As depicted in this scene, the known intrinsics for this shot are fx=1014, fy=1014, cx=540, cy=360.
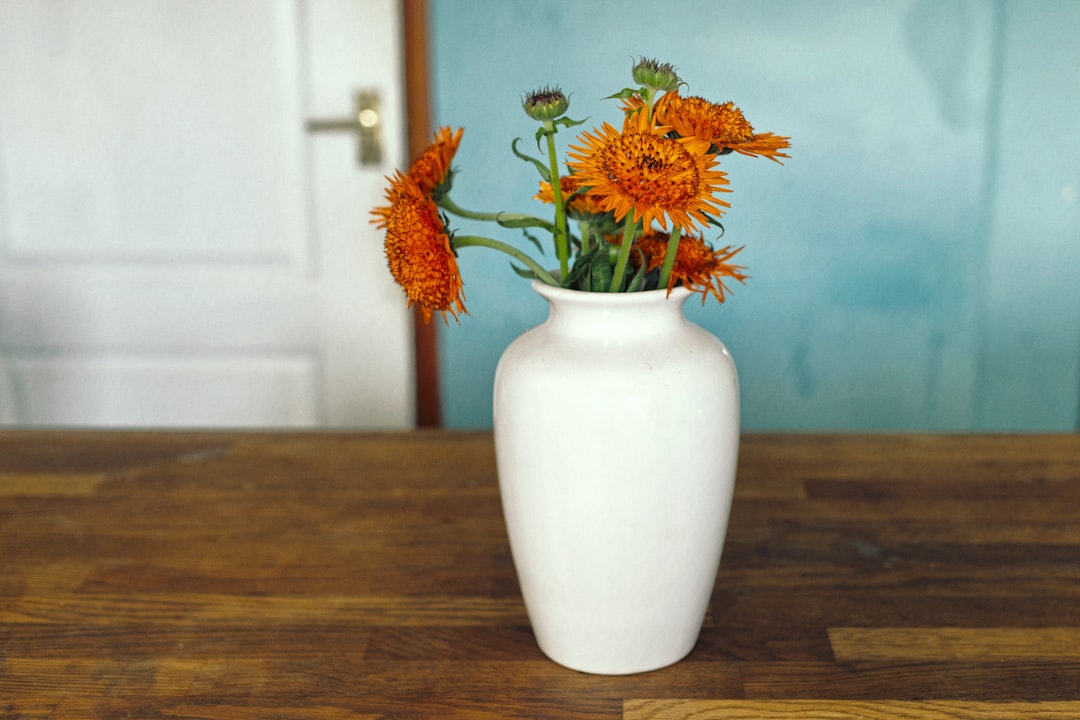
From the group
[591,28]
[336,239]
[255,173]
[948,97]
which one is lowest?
[336,239]

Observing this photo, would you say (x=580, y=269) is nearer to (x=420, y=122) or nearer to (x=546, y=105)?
(x=546, y=105)

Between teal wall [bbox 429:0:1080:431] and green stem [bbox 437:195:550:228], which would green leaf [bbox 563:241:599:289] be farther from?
teal wall [bbox 429:0:1080:431]

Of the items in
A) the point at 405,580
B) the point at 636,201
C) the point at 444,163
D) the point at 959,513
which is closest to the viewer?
the point at 636,201

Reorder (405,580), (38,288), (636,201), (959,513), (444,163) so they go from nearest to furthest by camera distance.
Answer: (636,201), (444,163), (405,580), (959,513), (38,288)

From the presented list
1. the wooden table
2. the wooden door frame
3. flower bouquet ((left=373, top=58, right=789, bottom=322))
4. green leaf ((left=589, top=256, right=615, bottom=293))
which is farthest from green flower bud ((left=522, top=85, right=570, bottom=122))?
the wooden door frame

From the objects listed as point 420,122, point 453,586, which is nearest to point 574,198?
point 453,586

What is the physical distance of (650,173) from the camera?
592mm

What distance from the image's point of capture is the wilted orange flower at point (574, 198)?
68 centimetres

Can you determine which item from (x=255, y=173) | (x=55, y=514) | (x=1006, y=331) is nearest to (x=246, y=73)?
(x=255, y=173)

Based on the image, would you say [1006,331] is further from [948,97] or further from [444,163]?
[444,163]

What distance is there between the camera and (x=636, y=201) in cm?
60

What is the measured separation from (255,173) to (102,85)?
0.37 m

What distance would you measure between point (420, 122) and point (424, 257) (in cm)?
157

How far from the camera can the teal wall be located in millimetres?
2043
